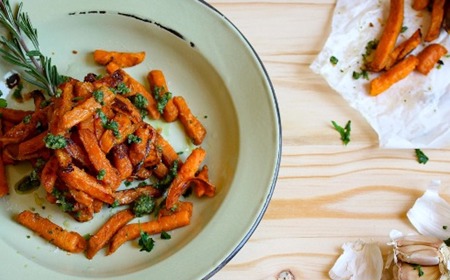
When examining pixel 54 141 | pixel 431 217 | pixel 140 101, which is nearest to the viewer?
pixel 54 141

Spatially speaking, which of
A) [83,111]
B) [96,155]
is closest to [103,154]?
[96,155]

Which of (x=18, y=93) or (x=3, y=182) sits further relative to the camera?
(x=18, y=93)

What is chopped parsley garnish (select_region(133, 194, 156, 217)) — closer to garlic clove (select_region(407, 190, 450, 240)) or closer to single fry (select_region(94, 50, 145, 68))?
single fry (select_region(94, 50, 145, 68))

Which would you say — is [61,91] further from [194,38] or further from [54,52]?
[194,38]

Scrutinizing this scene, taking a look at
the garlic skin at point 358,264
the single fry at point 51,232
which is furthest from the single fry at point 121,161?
the garlic skin at point 358,264

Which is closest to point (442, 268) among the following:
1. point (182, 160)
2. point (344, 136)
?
point (344, 136)

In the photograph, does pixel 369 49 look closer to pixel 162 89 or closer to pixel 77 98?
pixel 162 89

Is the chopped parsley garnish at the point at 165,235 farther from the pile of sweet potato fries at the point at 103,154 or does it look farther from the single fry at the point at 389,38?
the single fry at the point at 389,38
